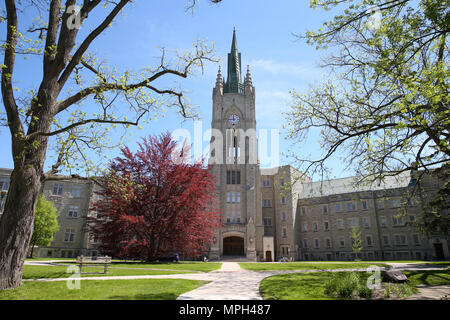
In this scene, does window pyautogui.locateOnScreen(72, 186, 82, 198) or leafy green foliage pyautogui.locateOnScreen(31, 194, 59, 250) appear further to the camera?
window pyautogui.locateOnScreen(72, 186, 82, 198)

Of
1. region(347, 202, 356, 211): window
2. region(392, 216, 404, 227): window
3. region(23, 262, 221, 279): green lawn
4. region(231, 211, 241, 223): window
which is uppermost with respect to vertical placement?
region(347, 202, 356, 211): window

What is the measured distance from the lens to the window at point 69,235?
40625 mm

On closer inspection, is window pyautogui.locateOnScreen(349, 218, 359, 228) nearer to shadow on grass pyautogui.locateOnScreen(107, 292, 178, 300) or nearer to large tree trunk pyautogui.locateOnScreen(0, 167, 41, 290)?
shadow on grass pyautogui.locateOnScreen(107, 292, 178, 300)

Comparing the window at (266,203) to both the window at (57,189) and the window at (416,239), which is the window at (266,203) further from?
the window at (57,189)

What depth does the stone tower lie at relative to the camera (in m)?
40.9

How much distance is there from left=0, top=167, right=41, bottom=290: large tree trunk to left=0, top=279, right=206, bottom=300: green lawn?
48cm

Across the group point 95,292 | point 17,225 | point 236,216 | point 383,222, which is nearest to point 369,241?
point 383,222

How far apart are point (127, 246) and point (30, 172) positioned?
44.5ft

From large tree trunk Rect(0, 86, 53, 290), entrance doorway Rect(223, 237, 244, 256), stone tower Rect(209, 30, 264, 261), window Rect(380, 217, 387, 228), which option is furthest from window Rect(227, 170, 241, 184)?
large tree trunk Rect(0, 86, 53, 290)

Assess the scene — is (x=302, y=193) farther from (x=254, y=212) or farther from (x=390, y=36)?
(x=390, y=36)

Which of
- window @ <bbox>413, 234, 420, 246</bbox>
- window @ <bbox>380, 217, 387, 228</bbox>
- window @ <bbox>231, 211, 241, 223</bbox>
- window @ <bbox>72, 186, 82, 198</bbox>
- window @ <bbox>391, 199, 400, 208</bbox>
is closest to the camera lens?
window @ <bbox>413, 234, 420, 246</bbox>
